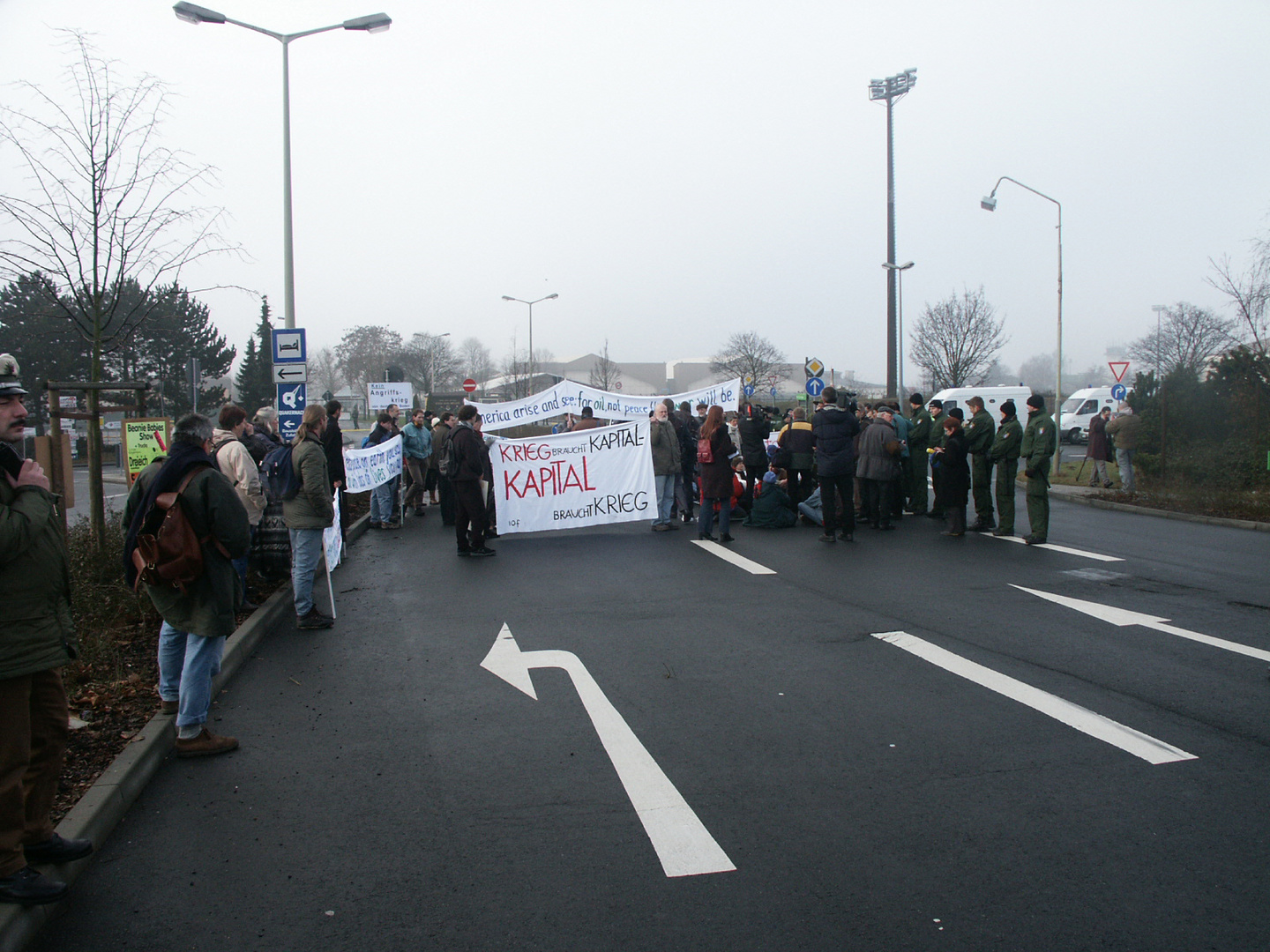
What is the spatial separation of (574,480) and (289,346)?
195 inches

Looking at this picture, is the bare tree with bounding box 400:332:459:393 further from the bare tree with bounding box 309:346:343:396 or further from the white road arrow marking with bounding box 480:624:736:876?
the white road arrow marking with bounding box 480:624:736:876

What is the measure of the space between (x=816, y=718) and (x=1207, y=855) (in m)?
2.15

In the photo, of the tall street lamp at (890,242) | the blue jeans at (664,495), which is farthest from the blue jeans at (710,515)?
the tall street lamp at (890,242)

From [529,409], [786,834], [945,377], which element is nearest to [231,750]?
[786,834]

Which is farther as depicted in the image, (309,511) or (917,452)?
(917,452)

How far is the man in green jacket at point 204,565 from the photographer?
5.07m

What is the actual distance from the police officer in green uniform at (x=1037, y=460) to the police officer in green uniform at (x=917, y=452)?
101 inches

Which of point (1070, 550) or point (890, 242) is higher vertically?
point (890, 242)

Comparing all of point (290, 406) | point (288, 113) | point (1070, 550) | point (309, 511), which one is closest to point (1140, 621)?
point (1070, 550)

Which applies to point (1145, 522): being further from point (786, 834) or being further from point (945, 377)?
point (945, 377)

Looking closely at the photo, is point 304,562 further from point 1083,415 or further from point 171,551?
point 1083,415

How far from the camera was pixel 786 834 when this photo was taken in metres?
4.00

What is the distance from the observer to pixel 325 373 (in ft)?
298

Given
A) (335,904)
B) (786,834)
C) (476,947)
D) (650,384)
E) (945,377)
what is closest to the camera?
Answer: (476,947)
